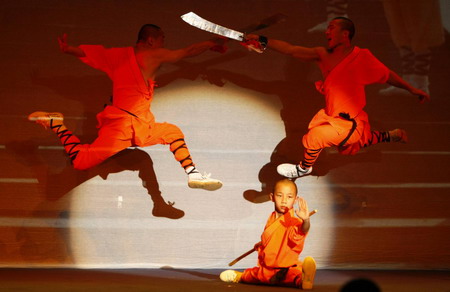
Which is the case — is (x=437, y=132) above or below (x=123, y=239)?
above

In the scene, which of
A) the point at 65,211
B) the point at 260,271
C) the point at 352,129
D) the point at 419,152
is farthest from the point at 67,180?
the point at 419,152

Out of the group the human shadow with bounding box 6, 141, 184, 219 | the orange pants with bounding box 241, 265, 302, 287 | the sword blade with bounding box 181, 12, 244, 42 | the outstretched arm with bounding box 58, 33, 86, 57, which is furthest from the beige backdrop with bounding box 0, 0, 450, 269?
the orange pants with bounding box 241, 265, 302, 287

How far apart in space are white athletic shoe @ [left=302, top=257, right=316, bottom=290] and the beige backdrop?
0.96m

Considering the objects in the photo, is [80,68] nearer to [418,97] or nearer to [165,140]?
[165,140]

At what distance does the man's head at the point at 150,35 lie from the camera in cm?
424

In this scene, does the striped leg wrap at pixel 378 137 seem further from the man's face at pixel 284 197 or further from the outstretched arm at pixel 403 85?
the man's face at pixel 284 197

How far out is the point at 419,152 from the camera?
4629 millimetres

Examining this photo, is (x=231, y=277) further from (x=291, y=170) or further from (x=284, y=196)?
(x=291, y=170)

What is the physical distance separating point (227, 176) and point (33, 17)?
1822 mm

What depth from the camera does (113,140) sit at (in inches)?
160

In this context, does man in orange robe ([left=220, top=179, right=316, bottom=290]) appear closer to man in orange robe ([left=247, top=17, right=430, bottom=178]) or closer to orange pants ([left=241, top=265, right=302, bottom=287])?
orange pants ([left=241, top=265, right=302, bottom=287])

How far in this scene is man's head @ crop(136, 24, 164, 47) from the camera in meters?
4.24

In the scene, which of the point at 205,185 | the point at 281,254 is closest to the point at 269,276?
the point at 281,254

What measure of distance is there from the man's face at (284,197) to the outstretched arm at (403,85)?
44.9 inches
